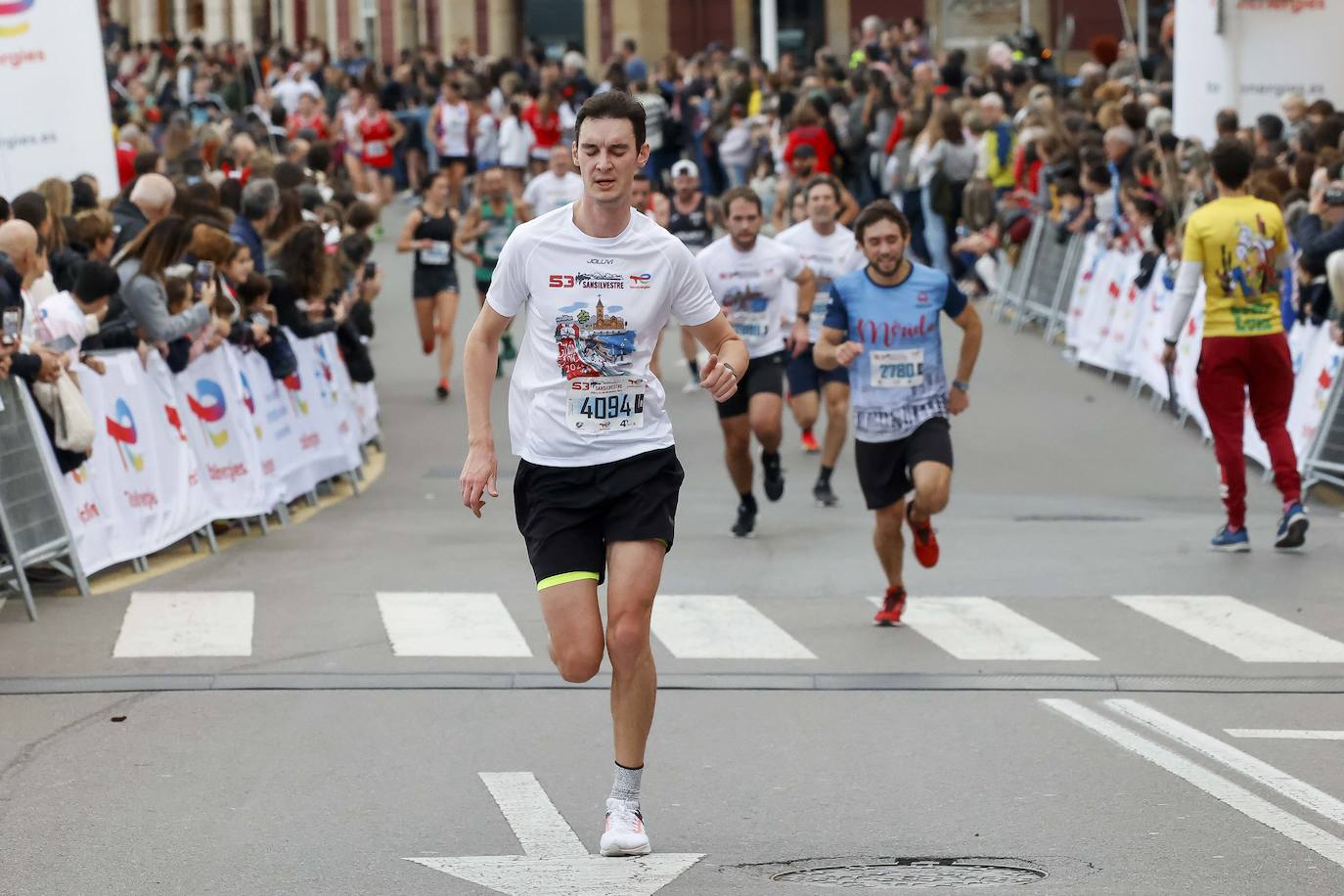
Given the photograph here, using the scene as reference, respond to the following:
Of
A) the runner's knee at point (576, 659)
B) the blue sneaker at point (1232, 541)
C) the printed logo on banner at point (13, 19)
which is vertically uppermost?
the printed logo on banner at point (13, 19)

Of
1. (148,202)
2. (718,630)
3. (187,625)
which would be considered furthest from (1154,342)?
(187,625)

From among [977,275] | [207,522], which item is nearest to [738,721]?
[207,522]

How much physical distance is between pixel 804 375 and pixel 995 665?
19.9 ft

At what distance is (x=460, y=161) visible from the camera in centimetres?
3406

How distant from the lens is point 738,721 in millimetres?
8906

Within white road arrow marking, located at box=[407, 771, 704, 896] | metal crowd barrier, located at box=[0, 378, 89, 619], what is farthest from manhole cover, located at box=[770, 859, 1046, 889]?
metal crowd barrier, located at box=[0, 378, 89, 619]

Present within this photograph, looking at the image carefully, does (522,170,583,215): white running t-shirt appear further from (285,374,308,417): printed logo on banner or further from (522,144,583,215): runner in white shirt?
(285,374,308,417): printed logo on banner

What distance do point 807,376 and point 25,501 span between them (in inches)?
239

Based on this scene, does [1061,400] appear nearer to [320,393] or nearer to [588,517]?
[320,393]

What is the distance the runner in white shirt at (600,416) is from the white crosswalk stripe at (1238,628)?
4.20 meters

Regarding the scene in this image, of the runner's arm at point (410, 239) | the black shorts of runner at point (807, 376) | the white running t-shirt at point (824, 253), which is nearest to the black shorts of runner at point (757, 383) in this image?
the black shorts of runner at point (807, 376)

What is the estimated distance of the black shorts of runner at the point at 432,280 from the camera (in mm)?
21344

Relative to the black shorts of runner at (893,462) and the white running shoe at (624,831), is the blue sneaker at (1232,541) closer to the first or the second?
the black shorts of runner at (893,462)

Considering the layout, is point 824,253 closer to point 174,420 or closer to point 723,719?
point 174,420
